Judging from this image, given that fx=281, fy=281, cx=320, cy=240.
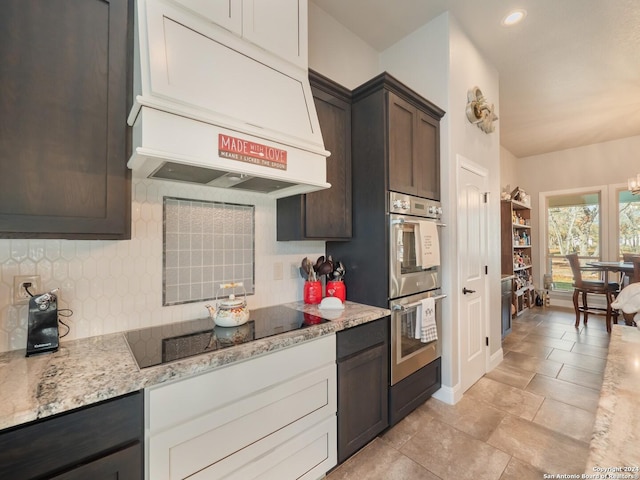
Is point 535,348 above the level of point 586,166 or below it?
below

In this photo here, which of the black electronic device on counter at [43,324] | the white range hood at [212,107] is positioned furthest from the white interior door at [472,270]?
the black electronic device on counter at [43,324]

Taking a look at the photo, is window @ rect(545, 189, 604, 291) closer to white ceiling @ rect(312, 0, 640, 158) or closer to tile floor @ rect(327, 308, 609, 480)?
white ceiling @ rect(312, 0, 640, 158)

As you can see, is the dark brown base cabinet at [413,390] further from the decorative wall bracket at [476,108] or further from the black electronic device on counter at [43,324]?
the decorative wall bracket at [476,108]

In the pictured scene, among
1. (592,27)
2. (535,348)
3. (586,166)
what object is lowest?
(535,348)

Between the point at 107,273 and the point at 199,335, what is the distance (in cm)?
56

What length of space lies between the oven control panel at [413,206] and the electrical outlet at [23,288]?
6.40 ft

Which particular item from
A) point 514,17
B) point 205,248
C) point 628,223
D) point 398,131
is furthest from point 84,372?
point 628,223

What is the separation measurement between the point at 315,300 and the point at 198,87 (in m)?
1.49

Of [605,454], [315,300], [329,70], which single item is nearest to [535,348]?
[315,300]

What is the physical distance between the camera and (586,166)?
5562mm

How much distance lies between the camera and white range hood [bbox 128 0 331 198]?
1.10 m

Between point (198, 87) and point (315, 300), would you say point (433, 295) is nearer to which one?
point (315, 300)

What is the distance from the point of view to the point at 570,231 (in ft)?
19.1

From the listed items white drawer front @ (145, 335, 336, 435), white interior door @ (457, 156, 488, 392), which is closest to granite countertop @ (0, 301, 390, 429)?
white drawer front @ (145, 335, 336, 435)
